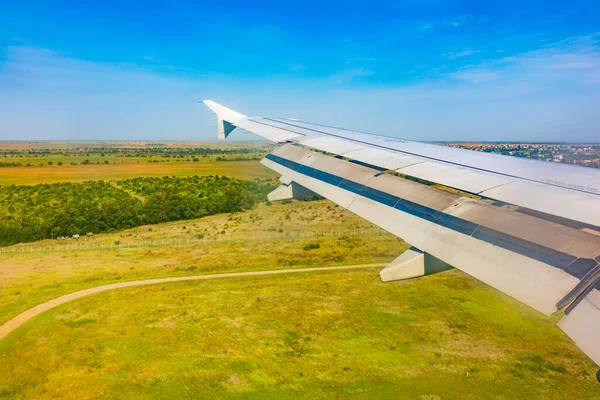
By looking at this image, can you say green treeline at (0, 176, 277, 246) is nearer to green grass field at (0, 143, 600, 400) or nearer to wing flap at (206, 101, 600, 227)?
green grass field at (0, 143, 600, 400)

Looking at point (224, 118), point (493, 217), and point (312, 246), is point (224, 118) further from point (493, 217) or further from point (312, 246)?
point (493, 217)

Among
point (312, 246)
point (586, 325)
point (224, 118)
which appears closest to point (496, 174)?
point (586, 325)

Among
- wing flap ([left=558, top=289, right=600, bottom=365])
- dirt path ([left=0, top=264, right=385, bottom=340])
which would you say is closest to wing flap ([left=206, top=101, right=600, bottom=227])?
wing flap ([left=558, top=289, right=600, bottom=365])

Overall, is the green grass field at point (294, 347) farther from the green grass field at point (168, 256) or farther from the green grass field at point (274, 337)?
the green grass field at point (168, 256)

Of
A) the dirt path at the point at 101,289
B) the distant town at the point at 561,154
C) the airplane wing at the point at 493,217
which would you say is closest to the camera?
the airplane wing at the point at 493,217

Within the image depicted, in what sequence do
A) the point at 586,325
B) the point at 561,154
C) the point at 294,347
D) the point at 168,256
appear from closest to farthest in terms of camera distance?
the point at 586,325 < the point at 294,347 < the point at 168,256 < the point at 561,154

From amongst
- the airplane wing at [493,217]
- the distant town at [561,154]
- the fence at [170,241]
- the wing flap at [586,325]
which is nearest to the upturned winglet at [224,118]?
the airplane wing at [493,217]

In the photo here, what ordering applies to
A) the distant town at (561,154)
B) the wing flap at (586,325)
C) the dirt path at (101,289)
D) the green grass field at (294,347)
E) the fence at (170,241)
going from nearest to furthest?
the wing flap at (586,325) → the green grass field at (294,347) → the dirt path at (101,289) → the distant town at (561,154) → the fence at (170,241)
